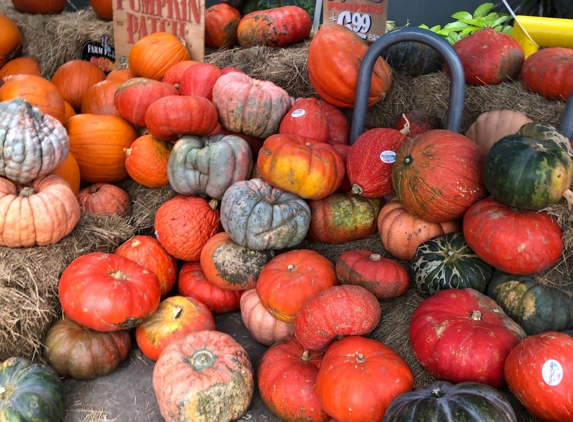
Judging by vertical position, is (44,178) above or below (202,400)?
above

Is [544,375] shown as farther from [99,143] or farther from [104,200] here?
[99,143]

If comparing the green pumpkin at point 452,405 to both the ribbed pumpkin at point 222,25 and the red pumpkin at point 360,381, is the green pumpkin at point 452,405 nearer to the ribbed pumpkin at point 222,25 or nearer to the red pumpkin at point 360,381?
the red pumpkin at point 360,381

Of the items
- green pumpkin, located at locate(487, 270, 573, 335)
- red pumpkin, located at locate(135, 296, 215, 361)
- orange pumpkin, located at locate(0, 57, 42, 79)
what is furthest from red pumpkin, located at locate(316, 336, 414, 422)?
orange pumpkin, located at locate(0, 57, 42, 79)

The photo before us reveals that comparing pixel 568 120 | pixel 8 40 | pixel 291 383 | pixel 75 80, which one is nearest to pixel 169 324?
pixel 291 383

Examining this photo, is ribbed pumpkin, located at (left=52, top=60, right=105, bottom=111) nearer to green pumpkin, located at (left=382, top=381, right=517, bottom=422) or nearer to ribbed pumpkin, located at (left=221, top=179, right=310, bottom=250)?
ribbed pumpkin, located at (left=221, top=179, right=310, bottom=250)

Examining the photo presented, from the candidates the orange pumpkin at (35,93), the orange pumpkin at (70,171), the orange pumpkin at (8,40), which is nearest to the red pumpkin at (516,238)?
the orange pumpkin at (70,171)

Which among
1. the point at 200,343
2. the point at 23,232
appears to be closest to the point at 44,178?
the point at 23,232

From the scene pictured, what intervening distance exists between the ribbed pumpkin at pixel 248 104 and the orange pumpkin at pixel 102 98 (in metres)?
1.16

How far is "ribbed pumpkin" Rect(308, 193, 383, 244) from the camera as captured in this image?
3318 millimetres

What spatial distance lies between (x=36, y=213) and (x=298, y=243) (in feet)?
5.04

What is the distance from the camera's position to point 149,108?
3586mm

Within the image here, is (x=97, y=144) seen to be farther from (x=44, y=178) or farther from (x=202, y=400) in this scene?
(x=202, y=400)

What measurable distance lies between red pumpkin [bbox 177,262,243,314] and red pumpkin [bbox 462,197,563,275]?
1.58 metres

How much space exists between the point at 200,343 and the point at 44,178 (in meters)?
1.49
